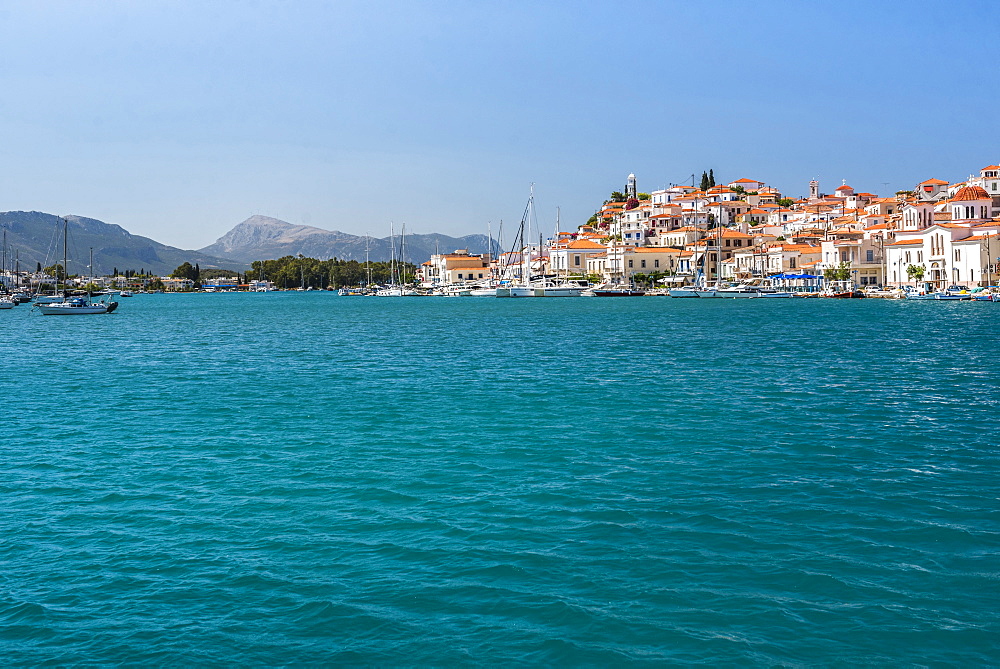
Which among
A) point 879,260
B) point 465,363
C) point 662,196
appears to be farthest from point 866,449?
point 662,196

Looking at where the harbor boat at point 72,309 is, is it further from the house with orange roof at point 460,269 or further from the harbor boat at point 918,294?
the house with orange roof at point 460,269

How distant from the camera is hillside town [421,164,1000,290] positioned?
89.7m

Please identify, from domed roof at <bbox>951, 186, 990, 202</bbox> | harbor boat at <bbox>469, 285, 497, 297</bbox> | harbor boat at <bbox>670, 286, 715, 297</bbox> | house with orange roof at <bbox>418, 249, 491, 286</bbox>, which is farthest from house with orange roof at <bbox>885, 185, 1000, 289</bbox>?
house with orange roof at <bbox>418, 249, 491, 286</bbox>

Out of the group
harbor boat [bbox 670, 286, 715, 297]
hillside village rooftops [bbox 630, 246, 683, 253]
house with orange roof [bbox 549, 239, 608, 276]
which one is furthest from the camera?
house with orange roof [bbox 549, 239, 608, 276]

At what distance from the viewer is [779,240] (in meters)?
124

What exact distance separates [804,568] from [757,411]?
974cm

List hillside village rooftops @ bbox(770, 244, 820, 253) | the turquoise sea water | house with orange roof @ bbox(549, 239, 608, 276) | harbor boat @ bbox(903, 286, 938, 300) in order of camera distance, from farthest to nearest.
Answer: house with orange roof @ bbox(549, 239, 608, 276) < hillside village rooftops @ bbox(770, 244, 820, 253) < harbor boat @ bbox(903, 286, 938, 300) < the turquoise sea water

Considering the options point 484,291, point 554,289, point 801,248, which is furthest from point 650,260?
point 801,248

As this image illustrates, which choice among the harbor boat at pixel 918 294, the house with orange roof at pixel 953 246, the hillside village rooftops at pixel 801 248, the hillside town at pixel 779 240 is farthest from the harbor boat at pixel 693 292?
the harbor boat at pixel 918 294

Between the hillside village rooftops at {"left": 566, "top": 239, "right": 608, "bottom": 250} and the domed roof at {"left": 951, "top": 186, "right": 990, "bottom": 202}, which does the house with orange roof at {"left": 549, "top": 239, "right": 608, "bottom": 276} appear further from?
the domed roof at {"left": 951, "top": 186, "right": 990, "bottom": 202}

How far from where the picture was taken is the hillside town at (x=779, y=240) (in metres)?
89.7

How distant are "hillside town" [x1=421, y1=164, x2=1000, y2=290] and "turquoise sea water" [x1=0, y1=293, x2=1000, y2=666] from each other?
7516 centimetres

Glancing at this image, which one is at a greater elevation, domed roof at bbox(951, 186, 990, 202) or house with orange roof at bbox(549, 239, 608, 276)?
domed roof at bbox(951, 186, 990, 202)

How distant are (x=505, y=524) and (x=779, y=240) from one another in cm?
12103
